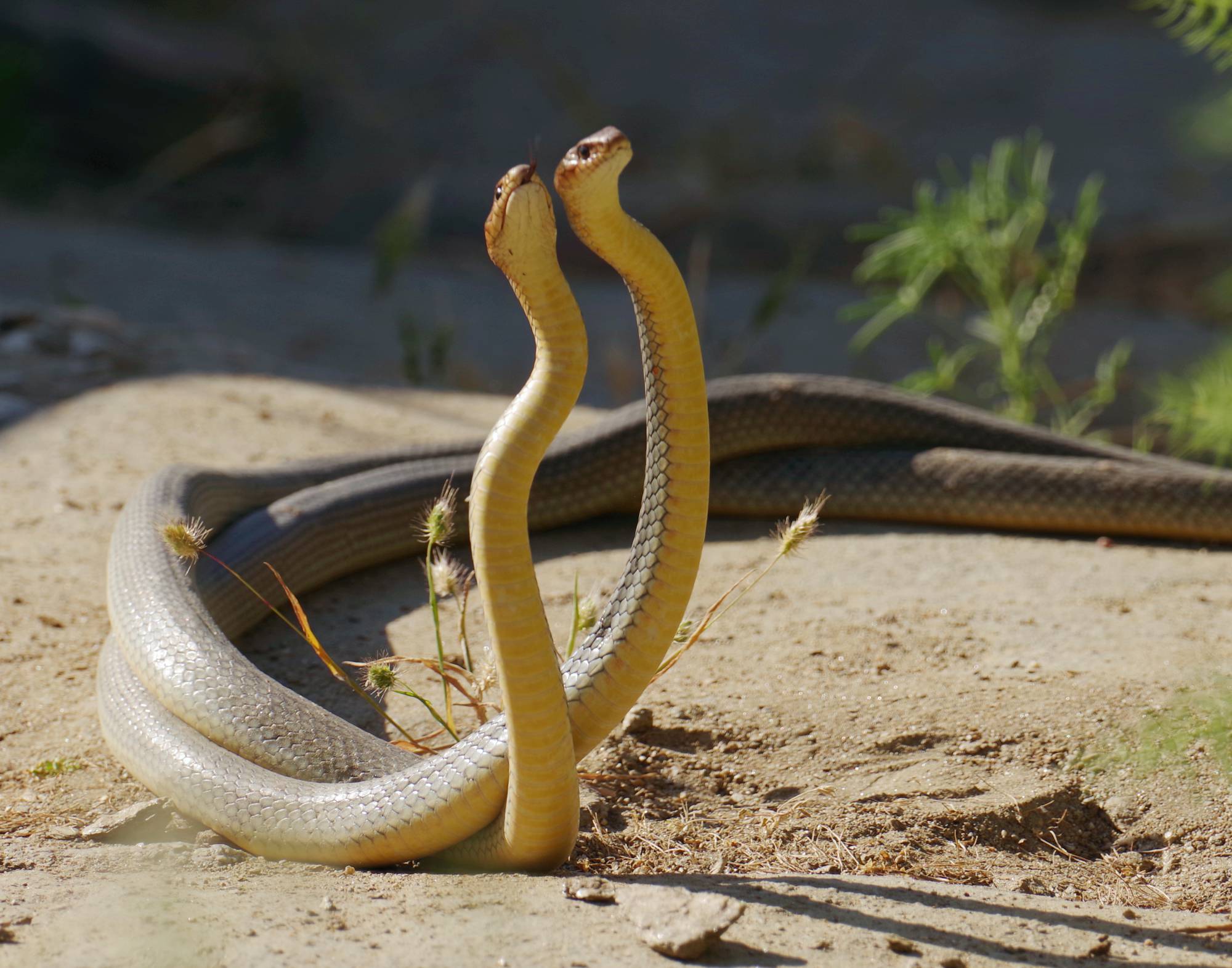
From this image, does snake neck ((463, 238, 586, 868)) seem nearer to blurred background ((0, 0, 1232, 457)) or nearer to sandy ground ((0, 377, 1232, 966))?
sandy ground ((0, 377, 1232, 966))

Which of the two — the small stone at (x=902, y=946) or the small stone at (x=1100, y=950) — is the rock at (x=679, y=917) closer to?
the small stone at (x=902, y=946)

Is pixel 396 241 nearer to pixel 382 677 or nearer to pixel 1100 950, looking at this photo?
pixel 382 677

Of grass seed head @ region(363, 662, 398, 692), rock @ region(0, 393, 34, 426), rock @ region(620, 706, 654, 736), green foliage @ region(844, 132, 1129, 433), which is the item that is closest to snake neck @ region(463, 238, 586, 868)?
grass seed head @ region(363, 662, 398, 692)

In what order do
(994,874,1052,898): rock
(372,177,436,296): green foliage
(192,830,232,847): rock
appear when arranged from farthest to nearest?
(372,177,436,296): green foliage → (192,830,232,847): rock → (994,874,1052,898): rock

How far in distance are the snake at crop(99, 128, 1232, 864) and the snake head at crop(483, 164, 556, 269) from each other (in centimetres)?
8

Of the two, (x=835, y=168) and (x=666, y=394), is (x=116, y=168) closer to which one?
(x=835, y=168)

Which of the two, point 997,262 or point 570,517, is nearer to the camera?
point 570,517

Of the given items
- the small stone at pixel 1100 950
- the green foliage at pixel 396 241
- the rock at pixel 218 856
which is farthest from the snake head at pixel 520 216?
the green foliage at pixel 396 241

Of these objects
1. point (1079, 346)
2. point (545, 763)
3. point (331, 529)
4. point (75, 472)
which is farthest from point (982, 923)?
point (1079, 346)

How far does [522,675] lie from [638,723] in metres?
0.94

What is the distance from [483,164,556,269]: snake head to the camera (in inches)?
71.9

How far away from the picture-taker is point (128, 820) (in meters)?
2.48

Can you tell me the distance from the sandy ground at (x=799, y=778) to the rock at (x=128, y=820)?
42 millimetres

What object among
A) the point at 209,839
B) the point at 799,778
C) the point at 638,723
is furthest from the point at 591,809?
the point at 209,839
